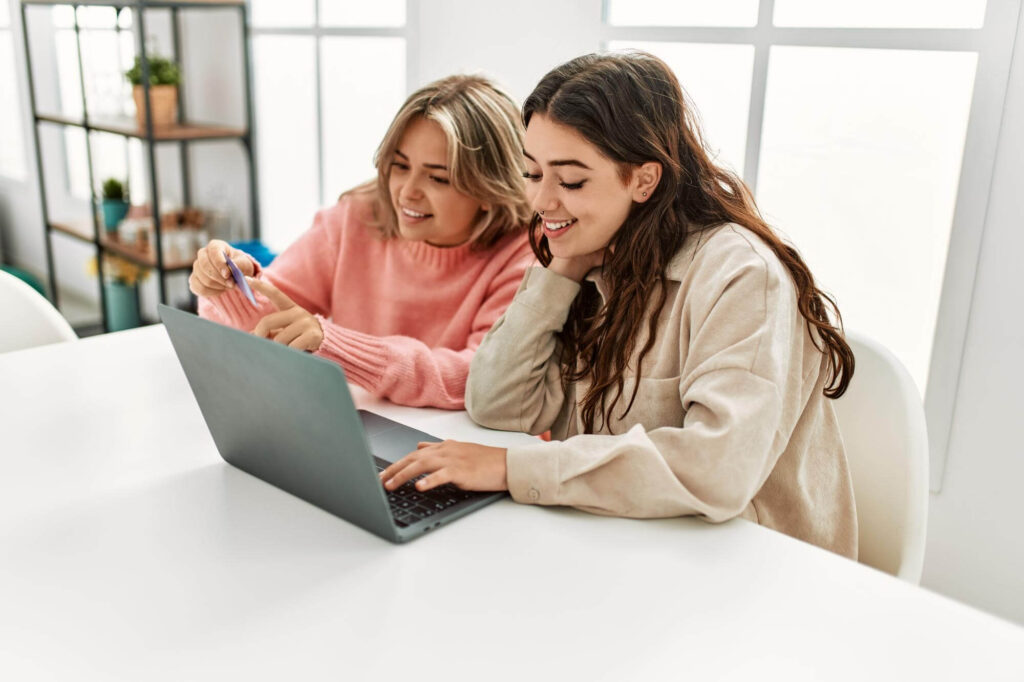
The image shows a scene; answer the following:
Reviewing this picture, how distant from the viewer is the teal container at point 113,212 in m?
3.38

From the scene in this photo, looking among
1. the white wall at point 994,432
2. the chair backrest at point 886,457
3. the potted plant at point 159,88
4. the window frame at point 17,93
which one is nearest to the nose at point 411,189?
the chair backrest at point 886,457

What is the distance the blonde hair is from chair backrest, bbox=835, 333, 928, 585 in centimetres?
63

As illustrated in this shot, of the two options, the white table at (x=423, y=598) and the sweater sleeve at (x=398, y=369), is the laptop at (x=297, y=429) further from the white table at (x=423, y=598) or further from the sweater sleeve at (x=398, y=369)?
the sweater sleeve at (x=398, y=369)

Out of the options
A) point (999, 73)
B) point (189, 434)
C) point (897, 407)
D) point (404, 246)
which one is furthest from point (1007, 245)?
point (189, 434)

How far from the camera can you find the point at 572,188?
1177 millimetres

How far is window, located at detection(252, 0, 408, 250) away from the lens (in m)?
Answer: 2.56

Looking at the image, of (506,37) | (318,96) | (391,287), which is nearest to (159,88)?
(318,96)

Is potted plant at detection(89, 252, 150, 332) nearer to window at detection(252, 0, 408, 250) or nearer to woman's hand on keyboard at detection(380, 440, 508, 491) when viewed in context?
window at detection(252, 0, 408, 250)

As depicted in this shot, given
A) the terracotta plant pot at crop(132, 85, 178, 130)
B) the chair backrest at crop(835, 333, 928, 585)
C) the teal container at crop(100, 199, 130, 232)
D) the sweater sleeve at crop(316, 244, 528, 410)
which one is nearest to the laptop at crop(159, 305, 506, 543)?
the sweater sleeve at crop(316, 244, 528, 410)

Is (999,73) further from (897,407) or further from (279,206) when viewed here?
(279,206)

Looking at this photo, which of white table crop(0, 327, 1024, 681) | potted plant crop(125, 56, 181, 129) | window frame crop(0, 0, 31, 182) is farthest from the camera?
window frame crop(0, 0, 31, 182)

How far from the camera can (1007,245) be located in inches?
59.6

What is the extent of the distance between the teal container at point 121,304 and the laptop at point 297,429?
269cm

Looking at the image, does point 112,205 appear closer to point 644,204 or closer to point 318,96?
point 318,96
